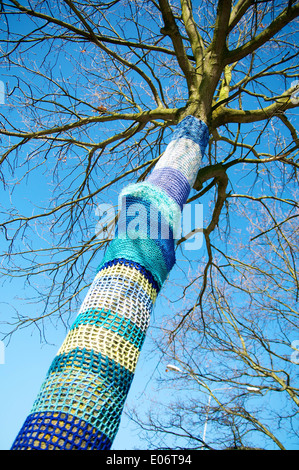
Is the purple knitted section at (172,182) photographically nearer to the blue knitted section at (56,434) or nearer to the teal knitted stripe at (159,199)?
the teal knitted stripe at (159,199)

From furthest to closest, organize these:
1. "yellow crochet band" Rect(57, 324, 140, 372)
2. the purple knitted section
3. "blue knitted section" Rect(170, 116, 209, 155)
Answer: "blue knitted section" Rect(170, 116, 209, 155)
the purple knitted section
"yellow crochet band" Rect(57, 324, 140, 372)

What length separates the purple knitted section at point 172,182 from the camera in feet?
6.62

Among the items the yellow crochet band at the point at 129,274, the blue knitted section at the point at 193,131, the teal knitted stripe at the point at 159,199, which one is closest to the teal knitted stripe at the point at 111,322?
the yellow crochet band at the point at 129,274

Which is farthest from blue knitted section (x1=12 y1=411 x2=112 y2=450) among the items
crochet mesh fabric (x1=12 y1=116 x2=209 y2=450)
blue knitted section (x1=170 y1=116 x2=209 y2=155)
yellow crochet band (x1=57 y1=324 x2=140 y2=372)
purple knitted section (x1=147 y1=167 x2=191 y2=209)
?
blue knitted section (x1=170 y1=116 x2=209 y2=155)

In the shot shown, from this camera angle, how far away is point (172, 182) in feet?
6.80

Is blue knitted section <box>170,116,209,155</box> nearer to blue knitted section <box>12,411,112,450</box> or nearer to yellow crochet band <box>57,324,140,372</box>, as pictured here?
yellow crochet band <box>57,324,140,372</box>

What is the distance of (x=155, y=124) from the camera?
14.8ft

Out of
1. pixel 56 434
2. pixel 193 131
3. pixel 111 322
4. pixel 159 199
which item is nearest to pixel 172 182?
pixel 159 199

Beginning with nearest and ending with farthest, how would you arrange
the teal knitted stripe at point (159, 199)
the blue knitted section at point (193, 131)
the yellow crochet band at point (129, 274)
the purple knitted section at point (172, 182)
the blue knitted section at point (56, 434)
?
the blue knitted section at point (56, 434) < the yellow crochet band at point (129, 274) < the teal knitted stripe at point (159, 199) < the purple knitted section at point (172, 182) < the blue knitted section at point (193, 131)

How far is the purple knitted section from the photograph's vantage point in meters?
2.02

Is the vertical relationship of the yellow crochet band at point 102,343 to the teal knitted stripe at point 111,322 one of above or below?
below

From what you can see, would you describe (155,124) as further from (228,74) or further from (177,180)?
(177,180)

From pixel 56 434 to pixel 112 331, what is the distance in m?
0.41

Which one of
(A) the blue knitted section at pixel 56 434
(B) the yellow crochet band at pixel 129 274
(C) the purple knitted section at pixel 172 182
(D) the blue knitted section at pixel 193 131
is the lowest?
(A) the blue knitted section at pixel 56 434
